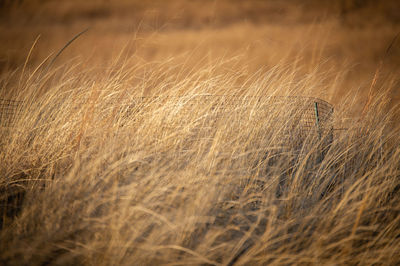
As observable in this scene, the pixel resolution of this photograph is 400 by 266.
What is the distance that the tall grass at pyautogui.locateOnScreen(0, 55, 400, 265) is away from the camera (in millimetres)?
664

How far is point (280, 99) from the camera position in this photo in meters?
1.56

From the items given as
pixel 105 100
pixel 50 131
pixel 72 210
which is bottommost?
pixel 72 210

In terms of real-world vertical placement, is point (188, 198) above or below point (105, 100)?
below

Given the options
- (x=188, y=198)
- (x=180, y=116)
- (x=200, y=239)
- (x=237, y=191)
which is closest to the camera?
(x=200, y=239)

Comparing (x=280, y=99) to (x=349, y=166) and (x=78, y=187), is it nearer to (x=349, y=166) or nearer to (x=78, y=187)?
(x=349, y=166)

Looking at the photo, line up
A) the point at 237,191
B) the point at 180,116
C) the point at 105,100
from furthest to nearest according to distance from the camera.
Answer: the point at 105,100 < the point at 180,116 < the point at 237,191

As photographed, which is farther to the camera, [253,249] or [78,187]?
[78,187]

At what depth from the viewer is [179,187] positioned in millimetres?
789

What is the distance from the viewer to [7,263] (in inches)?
22.9

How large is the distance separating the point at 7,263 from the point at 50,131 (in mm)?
731

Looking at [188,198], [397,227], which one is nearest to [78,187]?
[188,198]

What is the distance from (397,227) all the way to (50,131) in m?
1.50

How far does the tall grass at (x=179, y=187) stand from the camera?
0.66 m

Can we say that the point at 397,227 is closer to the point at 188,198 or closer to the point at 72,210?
the point at 188,198
